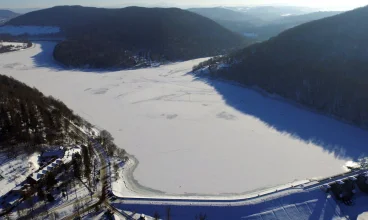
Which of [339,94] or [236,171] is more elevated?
[339,94]

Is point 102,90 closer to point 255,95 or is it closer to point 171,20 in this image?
point 255,95

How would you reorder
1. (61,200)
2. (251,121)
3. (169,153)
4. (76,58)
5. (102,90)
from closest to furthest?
(61,200)
(169,153)
(251,121)
(102,90)
(76,58)

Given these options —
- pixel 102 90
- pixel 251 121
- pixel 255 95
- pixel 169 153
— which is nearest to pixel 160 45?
pixel 102 90

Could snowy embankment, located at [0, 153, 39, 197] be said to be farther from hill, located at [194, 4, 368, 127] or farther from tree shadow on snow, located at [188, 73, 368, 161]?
hill, located at [194, 4, 368, 127]

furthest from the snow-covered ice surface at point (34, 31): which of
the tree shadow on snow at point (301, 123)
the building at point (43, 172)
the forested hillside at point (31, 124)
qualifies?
the building at point (43, 172)

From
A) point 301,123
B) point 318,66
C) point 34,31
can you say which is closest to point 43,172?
→ point 301,123

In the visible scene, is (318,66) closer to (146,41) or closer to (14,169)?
(14,169)

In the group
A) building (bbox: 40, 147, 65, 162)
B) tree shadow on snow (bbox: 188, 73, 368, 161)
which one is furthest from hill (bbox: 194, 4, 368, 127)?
building (bbox: 40, 147, 65, 162)
